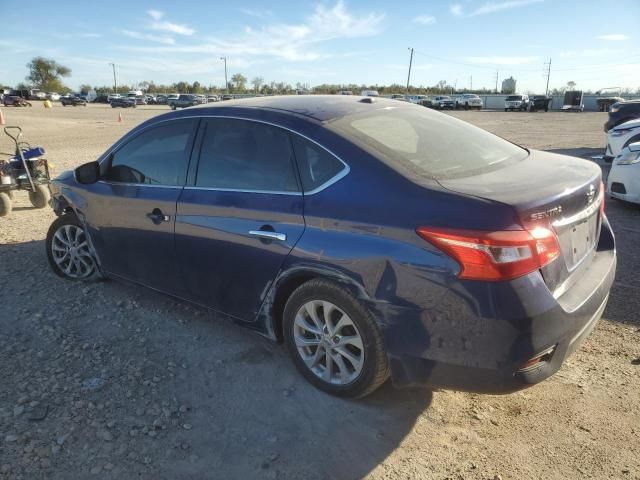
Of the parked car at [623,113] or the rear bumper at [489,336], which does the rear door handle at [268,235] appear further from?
the parked car at [623,113]

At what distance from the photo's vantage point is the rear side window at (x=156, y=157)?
11.5ft

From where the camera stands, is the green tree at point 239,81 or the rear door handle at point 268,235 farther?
the green tree at point 239,81

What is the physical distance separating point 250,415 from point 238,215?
1187mm

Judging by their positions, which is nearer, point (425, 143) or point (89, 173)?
point (425, 143)

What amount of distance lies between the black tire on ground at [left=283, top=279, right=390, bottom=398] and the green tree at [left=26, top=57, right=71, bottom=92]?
385 feet

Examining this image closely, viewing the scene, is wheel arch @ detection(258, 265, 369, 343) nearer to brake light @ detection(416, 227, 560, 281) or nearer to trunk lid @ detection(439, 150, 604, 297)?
brake light @ detection(416, 227, 560, 281)

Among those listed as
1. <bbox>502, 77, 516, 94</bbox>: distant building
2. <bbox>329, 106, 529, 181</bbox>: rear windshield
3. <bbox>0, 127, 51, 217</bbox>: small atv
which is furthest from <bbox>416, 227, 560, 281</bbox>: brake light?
<bbox>502, 77, 516, 94</bbox>: distant building

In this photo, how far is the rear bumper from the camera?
87.0 inches

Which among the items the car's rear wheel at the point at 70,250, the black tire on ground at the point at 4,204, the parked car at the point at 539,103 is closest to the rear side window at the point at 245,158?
the car's rear wheel at the point at 70,250

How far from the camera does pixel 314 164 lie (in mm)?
2814

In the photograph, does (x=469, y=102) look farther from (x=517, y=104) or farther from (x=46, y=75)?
(x=46, y=75)

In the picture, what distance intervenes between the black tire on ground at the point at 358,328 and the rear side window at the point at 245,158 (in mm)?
601

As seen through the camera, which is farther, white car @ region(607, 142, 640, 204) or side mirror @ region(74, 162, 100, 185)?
white car @ region(607, 142, 640, 204)

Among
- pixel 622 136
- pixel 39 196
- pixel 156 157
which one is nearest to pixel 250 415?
pixel 156 157
